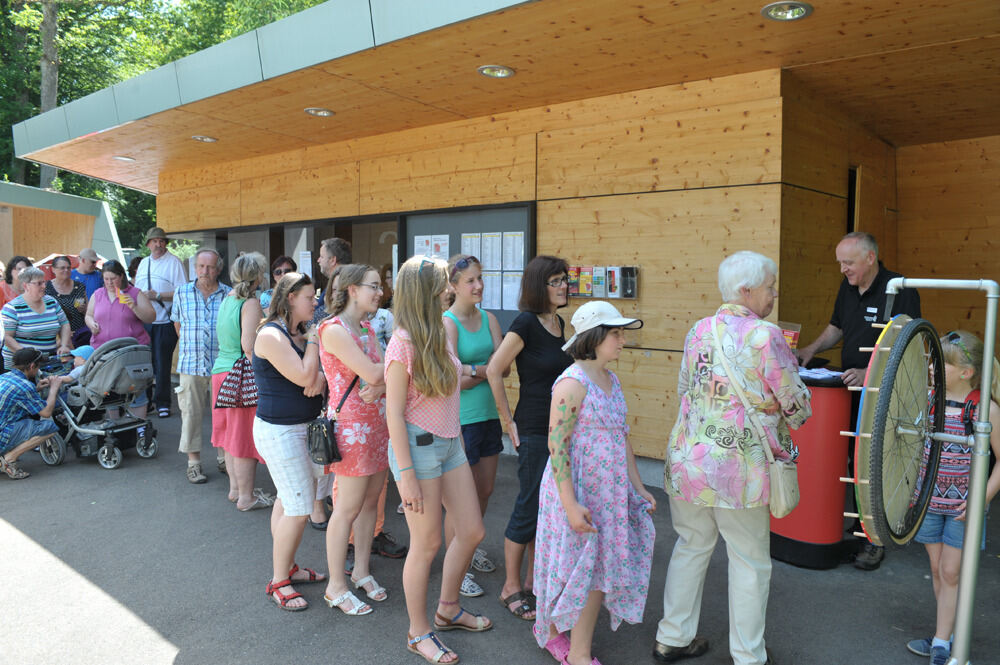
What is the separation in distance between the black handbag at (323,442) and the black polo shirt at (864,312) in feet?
10.5

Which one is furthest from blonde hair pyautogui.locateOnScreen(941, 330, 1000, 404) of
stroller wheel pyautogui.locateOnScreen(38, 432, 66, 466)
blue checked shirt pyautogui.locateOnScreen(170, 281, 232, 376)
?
stroller wheel pyautogui.locateOnScreen(38, 432, 66, 466)

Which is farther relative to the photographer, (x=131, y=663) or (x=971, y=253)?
(x=971, y=253)

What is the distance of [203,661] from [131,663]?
1.06 feet

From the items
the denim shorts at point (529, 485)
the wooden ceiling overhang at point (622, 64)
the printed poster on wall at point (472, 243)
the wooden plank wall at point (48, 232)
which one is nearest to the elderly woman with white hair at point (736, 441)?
the denim shorts at point (529, 485)

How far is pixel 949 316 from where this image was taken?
759 cm

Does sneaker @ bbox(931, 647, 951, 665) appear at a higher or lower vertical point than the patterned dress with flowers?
lower

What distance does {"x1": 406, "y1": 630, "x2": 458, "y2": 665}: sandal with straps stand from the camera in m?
3.07

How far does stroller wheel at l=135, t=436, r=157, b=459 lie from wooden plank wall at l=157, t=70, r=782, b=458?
3.62m

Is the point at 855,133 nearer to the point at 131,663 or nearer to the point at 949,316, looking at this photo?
the point at 949,316

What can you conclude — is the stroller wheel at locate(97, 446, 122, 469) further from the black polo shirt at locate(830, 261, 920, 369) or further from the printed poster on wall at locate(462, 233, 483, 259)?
the black polo shirt at locate(830, 261, 920, 369)

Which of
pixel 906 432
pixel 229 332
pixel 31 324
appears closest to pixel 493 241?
pixel 229 332

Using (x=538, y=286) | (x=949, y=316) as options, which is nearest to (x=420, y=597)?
(x=538, y=286)

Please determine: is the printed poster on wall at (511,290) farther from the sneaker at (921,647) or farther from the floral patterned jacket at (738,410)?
the sneaker at (921,647)

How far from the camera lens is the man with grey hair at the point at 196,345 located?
19.5 feet
